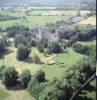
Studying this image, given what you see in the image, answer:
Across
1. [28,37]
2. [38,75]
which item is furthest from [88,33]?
[38,75]

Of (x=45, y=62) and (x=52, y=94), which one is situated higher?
(x=52, y=94)

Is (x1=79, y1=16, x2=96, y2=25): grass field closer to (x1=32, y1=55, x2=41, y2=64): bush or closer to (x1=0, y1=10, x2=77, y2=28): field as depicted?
(x1=0, y1=10, x2=77, y2=28): field

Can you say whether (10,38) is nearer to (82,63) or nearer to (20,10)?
(82,63)

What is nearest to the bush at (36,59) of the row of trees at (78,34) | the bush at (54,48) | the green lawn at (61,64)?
the green lawn at (61,64)

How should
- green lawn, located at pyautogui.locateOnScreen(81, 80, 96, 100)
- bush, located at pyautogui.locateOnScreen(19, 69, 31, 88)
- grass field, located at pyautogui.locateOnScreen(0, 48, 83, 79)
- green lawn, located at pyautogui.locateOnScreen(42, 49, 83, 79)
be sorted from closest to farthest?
green lawn, located at pyautogui.locateOnScreen(81, 80, 96, 100), bush, located at pyautogui.locateOnScreen(19, 69, 31, 88), green lawn, located at pyautogui.locateOnScreen(42, 49, 83, 79), grass field, located at pyautogui.locateOnScreen(0, 48, 83, 79)

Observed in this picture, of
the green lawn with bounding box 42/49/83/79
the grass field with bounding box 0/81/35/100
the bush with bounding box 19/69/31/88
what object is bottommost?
the grass field with bounding box 0/81/35/100

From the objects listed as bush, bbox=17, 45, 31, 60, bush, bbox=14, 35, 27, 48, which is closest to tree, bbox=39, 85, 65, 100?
bush, bbox=17, 45, 31, 60

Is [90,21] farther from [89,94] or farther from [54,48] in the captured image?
[89,94]

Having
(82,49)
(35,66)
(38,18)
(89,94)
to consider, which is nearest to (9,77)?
(35,66)
